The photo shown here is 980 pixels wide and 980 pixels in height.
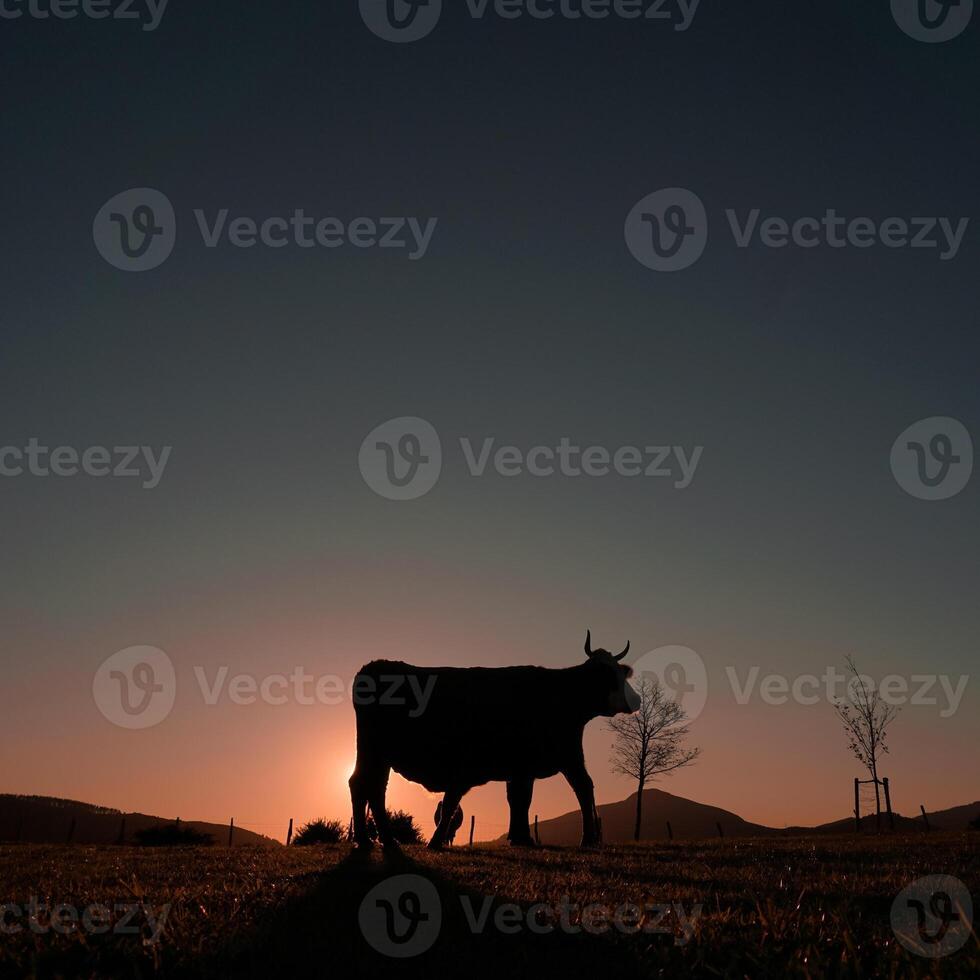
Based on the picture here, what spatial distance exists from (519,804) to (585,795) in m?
1.29

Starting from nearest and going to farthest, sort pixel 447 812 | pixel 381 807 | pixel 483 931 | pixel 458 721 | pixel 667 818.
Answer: pixel 483 931 → pixel 381 807 → pixel 458 721 → pixel 447 812 → pixel 667 818

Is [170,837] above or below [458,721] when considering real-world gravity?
below

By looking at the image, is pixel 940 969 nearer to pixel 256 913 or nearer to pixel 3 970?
pixel 256 913

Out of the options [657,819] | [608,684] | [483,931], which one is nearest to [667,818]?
[657,819]

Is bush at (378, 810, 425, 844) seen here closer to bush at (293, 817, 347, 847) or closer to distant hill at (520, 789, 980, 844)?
bush at (293, 817, 347, 847)

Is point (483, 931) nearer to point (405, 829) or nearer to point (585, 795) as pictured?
point (585, 795)

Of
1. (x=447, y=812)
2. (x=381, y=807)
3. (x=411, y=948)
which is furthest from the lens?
(x=447, y=812)

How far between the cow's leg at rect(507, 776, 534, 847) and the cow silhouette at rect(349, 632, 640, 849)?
0.06 ft

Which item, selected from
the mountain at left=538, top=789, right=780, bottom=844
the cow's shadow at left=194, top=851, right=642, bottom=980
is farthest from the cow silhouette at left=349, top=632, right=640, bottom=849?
the mountain at left=538, top=789, right=780, bottom=844

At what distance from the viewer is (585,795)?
17031 millimetres

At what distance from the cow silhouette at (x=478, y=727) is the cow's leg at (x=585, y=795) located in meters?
0.02

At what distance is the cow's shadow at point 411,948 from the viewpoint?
13.3ft

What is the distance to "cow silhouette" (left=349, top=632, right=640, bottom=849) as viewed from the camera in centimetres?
1400

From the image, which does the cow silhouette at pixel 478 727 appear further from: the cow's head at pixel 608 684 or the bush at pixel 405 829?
the bush at pixel 405 829
